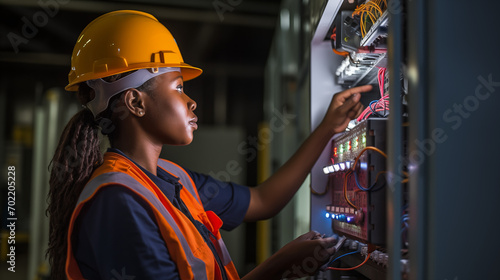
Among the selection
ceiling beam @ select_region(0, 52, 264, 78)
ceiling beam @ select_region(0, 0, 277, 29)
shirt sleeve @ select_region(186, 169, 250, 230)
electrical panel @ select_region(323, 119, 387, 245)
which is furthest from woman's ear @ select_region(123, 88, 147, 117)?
ceiling beam @ select_region(0, 52, 264, 78)

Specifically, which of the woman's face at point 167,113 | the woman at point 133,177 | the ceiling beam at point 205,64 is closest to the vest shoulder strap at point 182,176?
the woman at point 133,177

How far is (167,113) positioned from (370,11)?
2.25 feet

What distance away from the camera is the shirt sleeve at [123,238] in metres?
1.08

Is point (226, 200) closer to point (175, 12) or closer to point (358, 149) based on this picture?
point (358, 149)

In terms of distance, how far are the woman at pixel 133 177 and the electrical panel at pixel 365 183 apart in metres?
0.12

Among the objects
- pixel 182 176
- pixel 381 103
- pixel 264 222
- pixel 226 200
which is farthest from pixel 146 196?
pixel 264 222

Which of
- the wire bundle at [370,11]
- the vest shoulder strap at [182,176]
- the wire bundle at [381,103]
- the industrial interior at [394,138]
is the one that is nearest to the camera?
the industrial interior at [394,138]

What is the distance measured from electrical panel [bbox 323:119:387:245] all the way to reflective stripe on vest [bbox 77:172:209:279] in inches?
17.9

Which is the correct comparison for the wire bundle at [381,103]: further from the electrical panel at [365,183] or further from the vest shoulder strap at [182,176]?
the vest shoulder strap at [182,176]

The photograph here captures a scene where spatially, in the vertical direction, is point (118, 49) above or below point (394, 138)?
above

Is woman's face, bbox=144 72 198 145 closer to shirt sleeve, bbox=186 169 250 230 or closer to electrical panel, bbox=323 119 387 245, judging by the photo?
shirt sleeve, bbox=186 169 250 230

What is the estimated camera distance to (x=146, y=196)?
1155mm

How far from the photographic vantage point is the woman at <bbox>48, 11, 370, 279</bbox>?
43.3 inches

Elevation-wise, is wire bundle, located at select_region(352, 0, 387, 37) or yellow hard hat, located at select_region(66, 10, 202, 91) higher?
wire bundle, located at select_region(352, 0, 387, 37)
